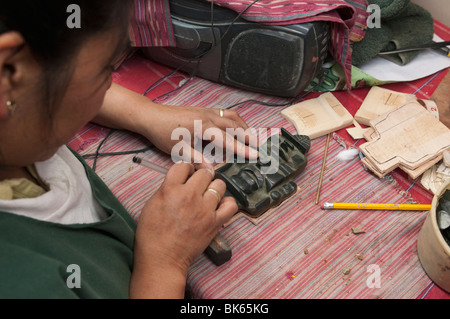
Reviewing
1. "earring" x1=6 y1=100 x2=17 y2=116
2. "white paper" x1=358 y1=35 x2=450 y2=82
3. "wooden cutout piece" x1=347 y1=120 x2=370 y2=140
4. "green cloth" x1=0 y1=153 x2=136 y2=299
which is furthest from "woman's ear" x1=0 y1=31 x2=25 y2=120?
"white paper" x1=358 y1=35 x2=450 y2=82

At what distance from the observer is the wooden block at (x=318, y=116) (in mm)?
893

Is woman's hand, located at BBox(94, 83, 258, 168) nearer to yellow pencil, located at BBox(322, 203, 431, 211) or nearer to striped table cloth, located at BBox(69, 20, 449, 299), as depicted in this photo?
striped table cloth, located at BBox(69, 20, 449, 299)

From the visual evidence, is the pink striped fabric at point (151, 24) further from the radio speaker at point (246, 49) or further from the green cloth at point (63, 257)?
the green cloth at point (63, 257)

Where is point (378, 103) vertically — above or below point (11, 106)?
below

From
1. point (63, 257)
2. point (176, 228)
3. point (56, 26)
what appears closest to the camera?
point (56, 26)

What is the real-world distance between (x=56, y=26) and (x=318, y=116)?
2.13ft

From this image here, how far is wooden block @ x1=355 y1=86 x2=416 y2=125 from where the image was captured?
0.92 meters

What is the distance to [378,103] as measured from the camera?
3.11 feet

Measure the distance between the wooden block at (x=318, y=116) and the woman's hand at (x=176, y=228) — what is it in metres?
0.26

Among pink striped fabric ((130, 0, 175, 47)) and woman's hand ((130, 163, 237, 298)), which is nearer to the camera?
woman's hand ((130, 163, 237, 298))

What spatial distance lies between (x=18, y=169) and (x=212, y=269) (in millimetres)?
340

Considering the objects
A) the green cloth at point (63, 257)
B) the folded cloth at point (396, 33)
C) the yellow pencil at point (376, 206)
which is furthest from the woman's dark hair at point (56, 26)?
the folded cloth at point (396, 33)

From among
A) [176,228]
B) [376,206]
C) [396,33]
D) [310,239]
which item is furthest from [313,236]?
[396,33]

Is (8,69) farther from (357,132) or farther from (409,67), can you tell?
(409,67)
